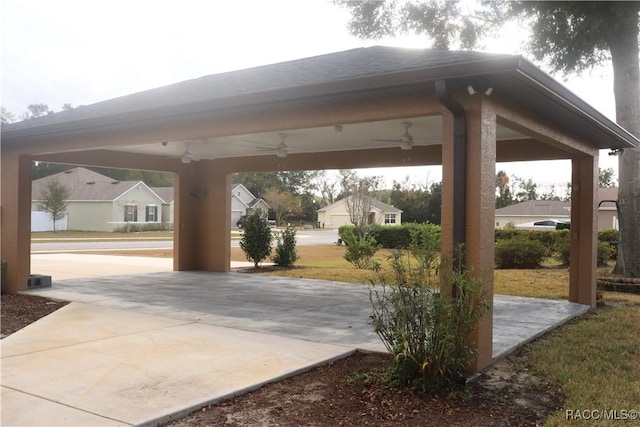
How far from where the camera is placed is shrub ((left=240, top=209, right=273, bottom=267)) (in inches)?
642

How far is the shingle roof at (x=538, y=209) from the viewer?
161ft

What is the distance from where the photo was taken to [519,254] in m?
16.8

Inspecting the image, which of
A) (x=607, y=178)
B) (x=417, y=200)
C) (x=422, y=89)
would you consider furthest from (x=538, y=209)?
(x=422, y=89)

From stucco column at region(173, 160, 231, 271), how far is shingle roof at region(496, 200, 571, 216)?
133ft

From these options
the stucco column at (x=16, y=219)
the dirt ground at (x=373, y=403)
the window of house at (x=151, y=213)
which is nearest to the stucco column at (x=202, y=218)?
the stucco column at (x=16, y=219)

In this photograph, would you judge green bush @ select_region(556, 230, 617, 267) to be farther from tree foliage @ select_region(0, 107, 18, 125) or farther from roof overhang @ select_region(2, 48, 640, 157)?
tree foliage @ select_region(0, 107, 18, 125)

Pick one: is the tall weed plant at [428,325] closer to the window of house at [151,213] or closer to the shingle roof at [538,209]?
the window of house at [151,213]

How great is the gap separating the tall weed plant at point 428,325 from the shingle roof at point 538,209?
48112mm

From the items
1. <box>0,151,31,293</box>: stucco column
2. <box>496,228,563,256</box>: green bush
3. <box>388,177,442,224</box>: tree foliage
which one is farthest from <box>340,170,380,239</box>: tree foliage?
<box>0,151,31,293</box>: stucco column

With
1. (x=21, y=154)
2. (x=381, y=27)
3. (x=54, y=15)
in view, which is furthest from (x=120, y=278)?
(x=381, y=27)

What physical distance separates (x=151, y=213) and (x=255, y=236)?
108 ft

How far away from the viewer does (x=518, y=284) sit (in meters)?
12.8

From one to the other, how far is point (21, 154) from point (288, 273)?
7301 millimetres

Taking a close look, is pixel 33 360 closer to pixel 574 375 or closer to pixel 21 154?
pixel 574 375
